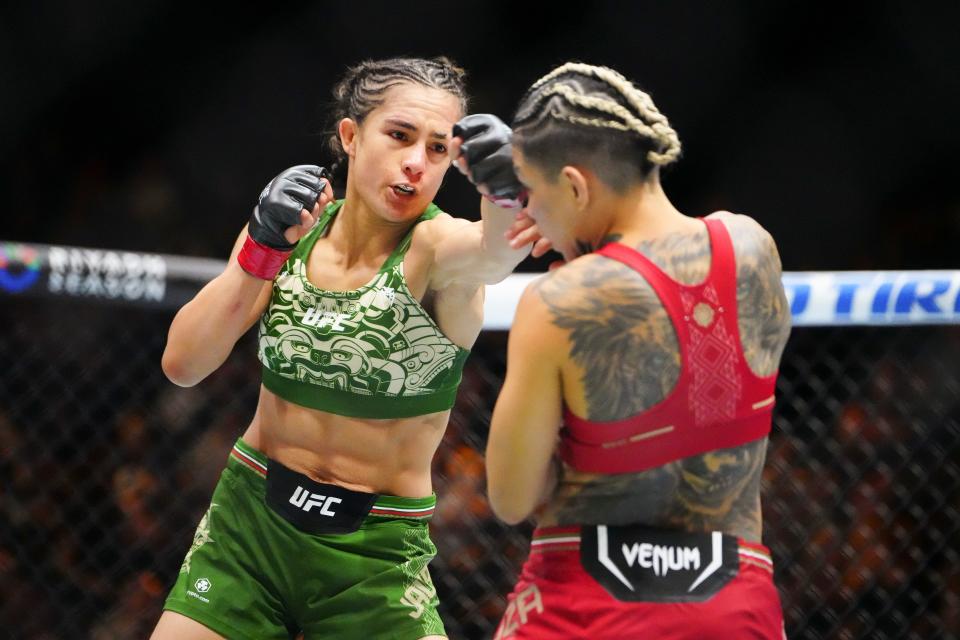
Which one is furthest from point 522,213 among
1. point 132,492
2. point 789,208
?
point 789,208

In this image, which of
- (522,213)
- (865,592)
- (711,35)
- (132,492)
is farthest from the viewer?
(711,35)

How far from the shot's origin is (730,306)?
1.30 meters

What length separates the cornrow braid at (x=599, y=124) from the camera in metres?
1.31

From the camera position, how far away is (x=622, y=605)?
4.13ft

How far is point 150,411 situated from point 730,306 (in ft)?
7.69

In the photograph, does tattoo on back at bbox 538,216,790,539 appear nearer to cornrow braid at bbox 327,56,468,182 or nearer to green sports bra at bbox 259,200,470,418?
Result: green sports bra at bbox 259,200,470,418

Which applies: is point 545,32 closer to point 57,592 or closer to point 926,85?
point 926,85

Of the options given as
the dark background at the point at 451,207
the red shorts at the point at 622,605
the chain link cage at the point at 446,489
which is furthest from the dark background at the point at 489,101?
the red shorts at the point at 622,605

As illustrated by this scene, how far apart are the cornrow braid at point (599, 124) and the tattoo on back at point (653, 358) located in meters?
0.11

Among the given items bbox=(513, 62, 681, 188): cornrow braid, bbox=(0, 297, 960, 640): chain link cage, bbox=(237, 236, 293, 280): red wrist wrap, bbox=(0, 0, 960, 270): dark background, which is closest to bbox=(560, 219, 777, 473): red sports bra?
bbox=(513, 62, 681, 188): cornrow braid

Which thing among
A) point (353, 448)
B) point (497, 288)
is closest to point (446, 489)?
point (497, 288)

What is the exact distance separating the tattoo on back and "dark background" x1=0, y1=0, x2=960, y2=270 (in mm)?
2291

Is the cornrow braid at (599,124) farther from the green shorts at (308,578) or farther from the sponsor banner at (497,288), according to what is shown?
the sponsor banner at (497,288)

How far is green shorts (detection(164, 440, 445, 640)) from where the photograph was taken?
1.85m
